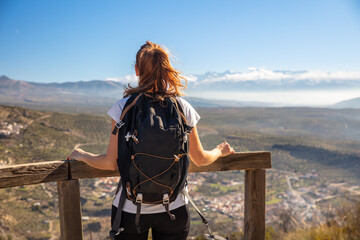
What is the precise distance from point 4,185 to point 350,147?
46048 millimetres

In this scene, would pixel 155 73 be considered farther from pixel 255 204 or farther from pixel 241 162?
pixel 255 204

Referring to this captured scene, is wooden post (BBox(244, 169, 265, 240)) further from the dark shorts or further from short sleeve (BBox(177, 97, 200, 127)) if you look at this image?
short sleeve (BBox(177, 97, 200, 127))

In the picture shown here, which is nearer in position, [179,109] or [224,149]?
[179,109]

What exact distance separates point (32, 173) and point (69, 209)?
281 mm

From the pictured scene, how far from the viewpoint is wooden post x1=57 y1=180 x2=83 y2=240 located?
1481 millimetres

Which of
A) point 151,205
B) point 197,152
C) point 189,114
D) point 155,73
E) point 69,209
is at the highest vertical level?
point 155,73

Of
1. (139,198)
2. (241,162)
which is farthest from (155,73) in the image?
(241,162)

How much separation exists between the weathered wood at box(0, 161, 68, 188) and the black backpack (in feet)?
1.42

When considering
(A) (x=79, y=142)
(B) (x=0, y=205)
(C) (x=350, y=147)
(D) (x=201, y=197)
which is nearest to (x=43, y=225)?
(B) (x=0, y=205)

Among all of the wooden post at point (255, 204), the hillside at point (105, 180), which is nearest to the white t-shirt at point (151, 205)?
the wooden post at point (255, 204)

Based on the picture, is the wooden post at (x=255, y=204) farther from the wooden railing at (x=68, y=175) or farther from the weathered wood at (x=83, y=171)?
the weathered wood at (x=83, y=171)

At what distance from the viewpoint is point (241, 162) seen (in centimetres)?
188

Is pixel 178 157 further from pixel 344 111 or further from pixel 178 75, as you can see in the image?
pixel 344 111

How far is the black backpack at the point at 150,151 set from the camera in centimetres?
112
